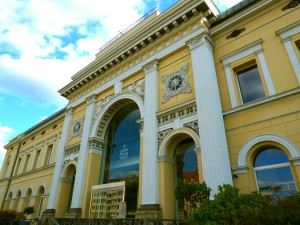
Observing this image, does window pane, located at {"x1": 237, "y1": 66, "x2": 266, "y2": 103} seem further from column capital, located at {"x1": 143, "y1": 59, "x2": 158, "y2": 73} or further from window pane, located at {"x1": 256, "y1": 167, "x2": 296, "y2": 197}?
column capital, located at {"x1": 143, "y1": 59, "x2": 158, "y2": 73}

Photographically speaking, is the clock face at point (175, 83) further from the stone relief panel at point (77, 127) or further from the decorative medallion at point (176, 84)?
the stone relief panel at point (77, 127)

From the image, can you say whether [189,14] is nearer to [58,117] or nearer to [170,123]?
[170,123]

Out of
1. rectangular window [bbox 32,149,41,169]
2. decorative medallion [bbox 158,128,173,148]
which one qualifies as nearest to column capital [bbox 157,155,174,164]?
decorative medallion [bbox 158,128,173,148]

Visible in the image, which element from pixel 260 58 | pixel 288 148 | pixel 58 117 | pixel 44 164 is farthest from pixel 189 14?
pixel 44 164

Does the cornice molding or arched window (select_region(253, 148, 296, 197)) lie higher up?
the cornice molding

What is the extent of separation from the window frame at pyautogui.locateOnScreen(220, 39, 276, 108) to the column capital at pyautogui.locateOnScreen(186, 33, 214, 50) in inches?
42.1

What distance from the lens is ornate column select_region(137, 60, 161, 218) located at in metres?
9.43

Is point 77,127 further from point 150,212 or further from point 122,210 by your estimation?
point 150,212

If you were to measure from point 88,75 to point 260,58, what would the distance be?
11894 millimetres

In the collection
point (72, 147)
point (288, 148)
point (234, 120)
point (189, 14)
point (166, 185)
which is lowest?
point (166, 185)

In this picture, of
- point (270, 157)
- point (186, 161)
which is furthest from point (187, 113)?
point (270, 157)

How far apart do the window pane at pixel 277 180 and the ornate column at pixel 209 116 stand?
1.07 metres

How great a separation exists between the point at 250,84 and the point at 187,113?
2986 millimetres

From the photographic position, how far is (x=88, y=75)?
1680 cm
